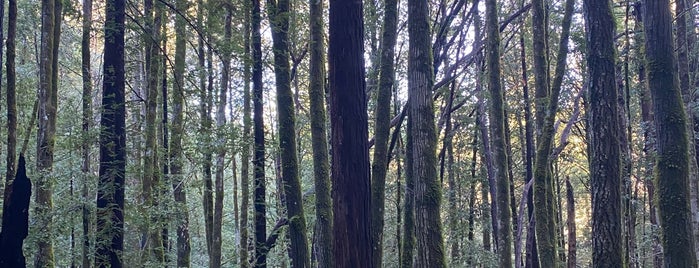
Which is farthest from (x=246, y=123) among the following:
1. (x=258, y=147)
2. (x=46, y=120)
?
(x=46, y=120)

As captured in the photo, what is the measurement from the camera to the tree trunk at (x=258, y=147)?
8.06 m

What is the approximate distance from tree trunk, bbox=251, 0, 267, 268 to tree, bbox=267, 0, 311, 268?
0.45 m

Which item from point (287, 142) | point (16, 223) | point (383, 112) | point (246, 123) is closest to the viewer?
point (16, 223)

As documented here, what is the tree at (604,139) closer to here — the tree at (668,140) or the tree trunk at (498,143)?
the tree at (668,140)

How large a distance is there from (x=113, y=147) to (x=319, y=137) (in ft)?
8.78

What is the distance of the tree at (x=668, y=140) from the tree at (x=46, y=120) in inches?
296

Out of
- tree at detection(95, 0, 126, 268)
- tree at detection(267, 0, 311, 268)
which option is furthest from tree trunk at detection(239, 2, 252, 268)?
tree at detection(95, 0, 126, 268)

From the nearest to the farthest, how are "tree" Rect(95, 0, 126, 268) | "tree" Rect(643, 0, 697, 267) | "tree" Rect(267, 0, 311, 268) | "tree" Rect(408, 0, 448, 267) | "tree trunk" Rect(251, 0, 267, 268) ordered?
"tree" Rect(643, 0, 697, 267) < "tree" Rect(408, 0, 448, 267) < "tree" Rect(95, 0, 126, 268) < "tree" Rect(267, 0, 311, 268) < "tree trunk" Rect(251, 0, 267, 268)

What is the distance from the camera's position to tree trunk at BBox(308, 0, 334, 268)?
6.98 m

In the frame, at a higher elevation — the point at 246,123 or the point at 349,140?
the point at 246,123

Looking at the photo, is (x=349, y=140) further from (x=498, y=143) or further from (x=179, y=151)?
(x=179, y=151)

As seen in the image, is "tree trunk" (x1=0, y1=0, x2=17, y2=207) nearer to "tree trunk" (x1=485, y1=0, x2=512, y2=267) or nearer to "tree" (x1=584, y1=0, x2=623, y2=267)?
"tree" (x1=584, y1=0, x2=623, y2=267)

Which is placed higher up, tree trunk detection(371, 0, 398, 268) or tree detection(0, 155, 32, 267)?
tree trunk detection(371, 0, 398, 268)

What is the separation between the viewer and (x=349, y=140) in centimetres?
498
